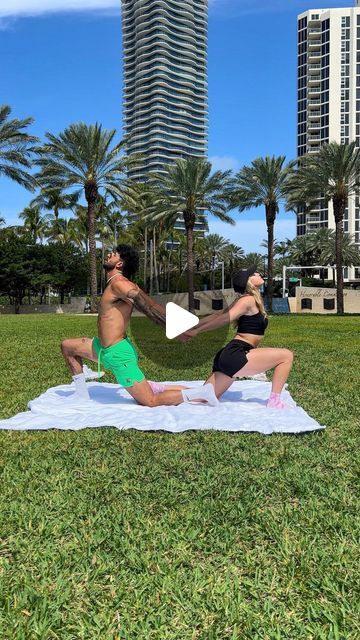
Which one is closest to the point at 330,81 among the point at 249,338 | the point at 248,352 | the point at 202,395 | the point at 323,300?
the point at 323,300

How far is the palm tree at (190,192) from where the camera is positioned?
127 ft

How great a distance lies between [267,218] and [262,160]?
422 cm

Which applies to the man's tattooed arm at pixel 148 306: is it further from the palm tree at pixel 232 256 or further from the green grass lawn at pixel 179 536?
the palm tree at pixel 232 256

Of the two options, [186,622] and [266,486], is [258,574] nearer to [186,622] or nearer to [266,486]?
[186,622]

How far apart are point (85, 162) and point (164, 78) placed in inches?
6039

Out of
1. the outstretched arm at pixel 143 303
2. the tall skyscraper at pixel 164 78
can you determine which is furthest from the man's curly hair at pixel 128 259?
the tall skyscraper at pixel 164 78

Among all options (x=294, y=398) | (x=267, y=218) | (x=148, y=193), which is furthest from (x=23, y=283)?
(x=294, y=398)

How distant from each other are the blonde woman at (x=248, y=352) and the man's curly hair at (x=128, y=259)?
3.41 ft

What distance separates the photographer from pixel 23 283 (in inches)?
2227

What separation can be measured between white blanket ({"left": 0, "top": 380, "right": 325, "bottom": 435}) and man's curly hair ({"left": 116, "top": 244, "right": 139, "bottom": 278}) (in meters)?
1.40

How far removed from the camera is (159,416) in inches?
217

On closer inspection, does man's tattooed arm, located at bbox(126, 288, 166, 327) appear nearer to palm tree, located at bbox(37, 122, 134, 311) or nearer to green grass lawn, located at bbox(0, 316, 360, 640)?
green grass lawn, located at bbox(0, 316, 360, 640)

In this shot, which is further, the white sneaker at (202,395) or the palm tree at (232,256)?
the palm tree at (232,256)

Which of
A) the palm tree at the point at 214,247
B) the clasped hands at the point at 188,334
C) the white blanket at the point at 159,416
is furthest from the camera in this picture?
the palm tree at the point at 214,247
